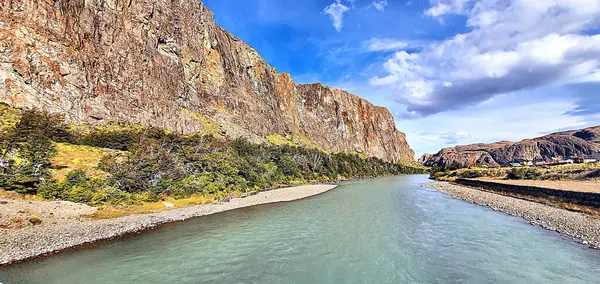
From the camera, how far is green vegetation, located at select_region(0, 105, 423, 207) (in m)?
27.7

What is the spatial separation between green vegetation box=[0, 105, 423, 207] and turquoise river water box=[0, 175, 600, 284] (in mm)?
11692

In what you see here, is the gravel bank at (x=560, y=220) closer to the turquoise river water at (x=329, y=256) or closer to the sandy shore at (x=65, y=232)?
the turquoise river water at (x=329, y=256)

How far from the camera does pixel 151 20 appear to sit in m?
86.6

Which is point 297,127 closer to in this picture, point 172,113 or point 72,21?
point 172,113

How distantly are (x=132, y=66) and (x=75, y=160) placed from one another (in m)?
49.9

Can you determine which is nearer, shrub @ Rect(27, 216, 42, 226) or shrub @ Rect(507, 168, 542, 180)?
Result: shrub @ Rect(27, 216, 42, 226)

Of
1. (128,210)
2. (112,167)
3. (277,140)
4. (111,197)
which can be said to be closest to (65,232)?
(128,210)

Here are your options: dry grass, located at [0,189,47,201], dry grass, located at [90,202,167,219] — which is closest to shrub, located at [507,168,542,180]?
dry grass, located at [90,202,167,219]

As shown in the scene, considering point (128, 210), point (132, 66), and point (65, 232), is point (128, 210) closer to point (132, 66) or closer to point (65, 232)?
point (65, 232)

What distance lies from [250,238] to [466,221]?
2206cm

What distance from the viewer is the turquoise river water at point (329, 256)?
1391 centimetres

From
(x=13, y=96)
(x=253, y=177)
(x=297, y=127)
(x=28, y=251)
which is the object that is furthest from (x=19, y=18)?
(x=297, y=127)

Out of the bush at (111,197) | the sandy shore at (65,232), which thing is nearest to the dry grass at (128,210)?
the bush at (111,197)

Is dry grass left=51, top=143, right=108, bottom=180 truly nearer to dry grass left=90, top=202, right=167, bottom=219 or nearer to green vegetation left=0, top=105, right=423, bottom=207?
green vegetation left=0, top=105, right=423, bottom=207
